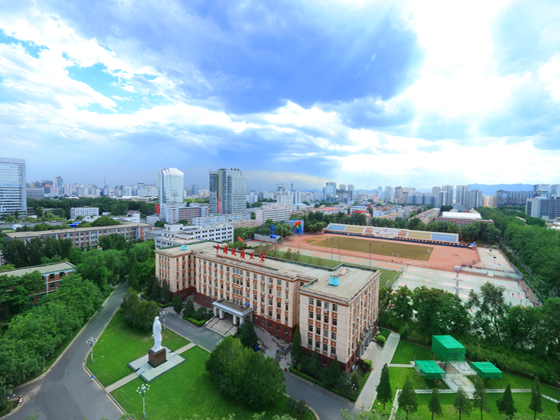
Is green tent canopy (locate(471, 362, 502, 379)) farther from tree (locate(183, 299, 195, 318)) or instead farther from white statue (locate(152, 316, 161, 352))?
tree (locate(183, 299, 195, 318))

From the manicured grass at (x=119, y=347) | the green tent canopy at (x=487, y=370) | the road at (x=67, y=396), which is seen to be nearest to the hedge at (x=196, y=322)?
the manicured grass at (x=119, y=347)

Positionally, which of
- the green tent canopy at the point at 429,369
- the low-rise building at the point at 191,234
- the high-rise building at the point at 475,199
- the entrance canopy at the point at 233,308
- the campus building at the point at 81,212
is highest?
the high-rise building at the point at 475,199

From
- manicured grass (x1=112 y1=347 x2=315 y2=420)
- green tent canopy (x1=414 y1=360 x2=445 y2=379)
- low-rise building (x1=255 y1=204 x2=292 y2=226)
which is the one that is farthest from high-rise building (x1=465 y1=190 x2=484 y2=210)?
manicured grass (x1=112 y1=347 x2=315 y2=420)

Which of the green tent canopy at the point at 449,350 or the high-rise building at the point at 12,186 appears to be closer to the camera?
the green tent canopy at the point at 449,350

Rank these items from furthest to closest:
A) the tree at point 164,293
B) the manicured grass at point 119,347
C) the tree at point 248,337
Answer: the tree at point 164,293, the tree at point 248,337, the manicured grass at point 119,347

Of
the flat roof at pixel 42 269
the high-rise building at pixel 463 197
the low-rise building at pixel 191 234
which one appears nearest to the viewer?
the flat roof at pixel 42 269

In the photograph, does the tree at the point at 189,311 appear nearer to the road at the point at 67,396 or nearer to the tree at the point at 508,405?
the road at the point at 67,396
